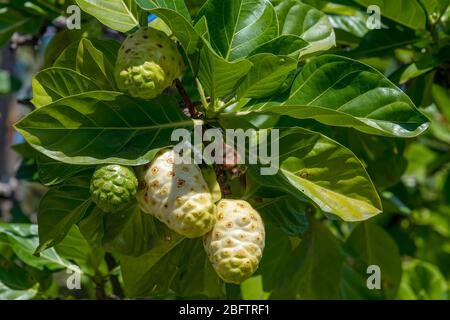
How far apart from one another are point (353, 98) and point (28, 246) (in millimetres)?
979

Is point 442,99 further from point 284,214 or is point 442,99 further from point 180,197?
point 180,197

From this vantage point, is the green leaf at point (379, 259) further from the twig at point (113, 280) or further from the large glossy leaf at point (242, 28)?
the large glossy leaf at point (242, 28)

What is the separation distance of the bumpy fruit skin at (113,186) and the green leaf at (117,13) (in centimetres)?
28

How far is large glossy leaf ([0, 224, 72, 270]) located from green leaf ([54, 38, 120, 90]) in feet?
2.26

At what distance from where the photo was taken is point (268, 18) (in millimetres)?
1294

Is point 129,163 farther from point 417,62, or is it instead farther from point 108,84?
point 417,62

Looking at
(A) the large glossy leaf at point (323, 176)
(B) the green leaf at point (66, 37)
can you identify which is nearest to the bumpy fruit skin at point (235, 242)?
(A) the large glossy leaf at point (323, 176)

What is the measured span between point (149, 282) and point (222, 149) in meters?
0.35

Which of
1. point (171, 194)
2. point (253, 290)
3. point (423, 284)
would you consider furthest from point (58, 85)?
point (423, 284)

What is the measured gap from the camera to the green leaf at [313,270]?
1908mm

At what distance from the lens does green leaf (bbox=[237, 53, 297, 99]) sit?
119 centimetres

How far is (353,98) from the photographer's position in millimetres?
1280

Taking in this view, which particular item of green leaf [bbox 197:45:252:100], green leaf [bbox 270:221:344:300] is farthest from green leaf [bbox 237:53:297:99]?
green leaf [bbox 270:221:344:300]

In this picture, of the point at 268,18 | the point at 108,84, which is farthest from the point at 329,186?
the point at 108,84
